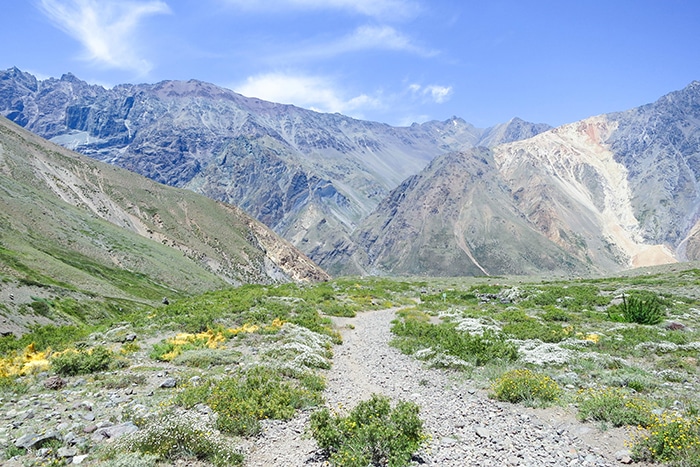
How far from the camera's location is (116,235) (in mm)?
103625

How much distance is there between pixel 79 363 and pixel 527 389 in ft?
56.2

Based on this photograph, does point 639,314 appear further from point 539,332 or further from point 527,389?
point 527,389

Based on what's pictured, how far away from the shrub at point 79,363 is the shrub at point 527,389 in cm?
1553

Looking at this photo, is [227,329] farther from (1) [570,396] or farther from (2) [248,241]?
(2) [248,241]

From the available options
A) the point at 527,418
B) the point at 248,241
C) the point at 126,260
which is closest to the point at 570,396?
the point at 527,418

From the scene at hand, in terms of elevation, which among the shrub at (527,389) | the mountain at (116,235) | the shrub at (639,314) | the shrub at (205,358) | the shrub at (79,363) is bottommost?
the shrub at (639,314)

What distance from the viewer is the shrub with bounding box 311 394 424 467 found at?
31.2 feet

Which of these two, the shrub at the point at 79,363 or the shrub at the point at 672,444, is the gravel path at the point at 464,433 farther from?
the shrub at the point at 79,363

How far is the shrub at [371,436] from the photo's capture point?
9508mm

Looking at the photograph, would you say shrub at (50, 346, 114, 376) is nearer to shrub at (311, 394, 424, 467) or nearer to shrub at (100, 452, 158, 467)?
shrub at (100, 452, 158, 467)

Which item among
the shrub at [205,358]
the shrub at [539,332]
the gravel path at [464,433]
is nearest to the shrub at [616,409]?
the gravel path at [464,433]

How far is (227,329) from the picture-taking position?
24906mm

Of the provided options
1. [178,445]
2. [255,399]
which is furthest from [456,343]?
[178,445]

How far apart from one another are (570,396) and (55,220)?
106 metres
